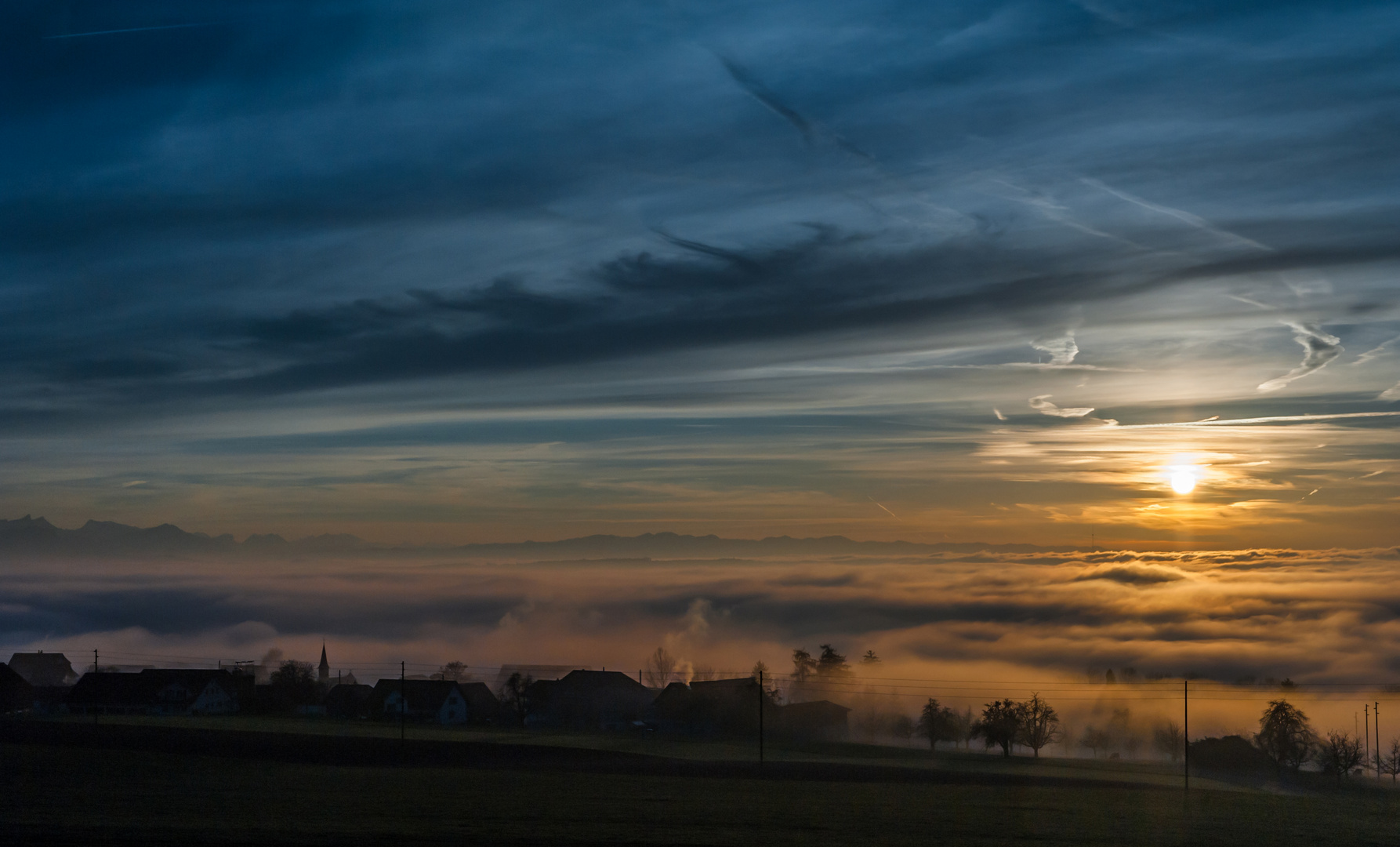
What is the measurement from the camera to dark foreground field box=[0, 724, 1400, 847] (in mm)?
40281

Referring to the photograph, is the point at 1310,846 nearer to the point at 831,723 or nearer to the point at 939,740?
the point at 831,723

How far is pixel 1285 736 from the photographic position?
481ft

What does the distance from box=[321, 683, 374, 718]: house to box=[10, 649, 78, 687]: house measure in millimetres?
70023

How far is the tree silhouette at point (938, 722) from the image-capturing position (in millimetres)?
164125

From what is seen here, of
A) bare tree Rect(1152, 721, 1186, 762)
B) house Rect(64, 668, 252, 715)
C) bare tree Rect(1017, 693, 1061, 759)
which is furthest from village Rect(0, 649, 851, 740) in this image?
bare tree Rect(1152, 721, 1186, 762)

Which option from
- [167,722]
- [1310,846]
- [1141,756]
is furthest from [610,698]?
[1310,846]

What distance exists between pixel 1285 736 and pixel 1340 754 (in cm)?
2125

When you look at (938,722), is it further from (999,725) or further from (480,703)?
(480,703)

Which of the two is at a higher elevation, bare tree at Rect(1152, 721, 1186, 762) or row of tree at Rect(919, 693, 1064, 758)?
row of tree at Rect(919, 693, 1064, 758)

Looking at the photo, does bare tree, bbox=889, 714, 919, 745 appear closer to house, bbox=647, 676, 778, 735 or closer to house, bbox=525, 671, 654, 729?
house, bbox=647, 676, 778, 735

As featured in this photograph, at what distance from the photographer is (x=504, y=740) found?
342 feet

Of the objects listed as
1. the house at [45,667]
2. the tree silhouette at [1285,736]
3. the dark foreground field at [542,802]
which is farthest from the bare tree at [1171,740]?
the house at [45,667]

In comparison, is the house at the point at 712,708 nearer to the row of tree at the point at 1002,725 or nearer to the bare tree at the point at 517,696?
the bare tree at the point at 517,696

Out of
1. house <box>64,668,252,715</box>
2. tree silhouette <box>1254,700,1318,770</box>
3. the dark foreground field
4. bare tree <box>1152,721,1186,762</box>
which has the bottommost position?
bare tree <box>1152,721,1186,762</box>
